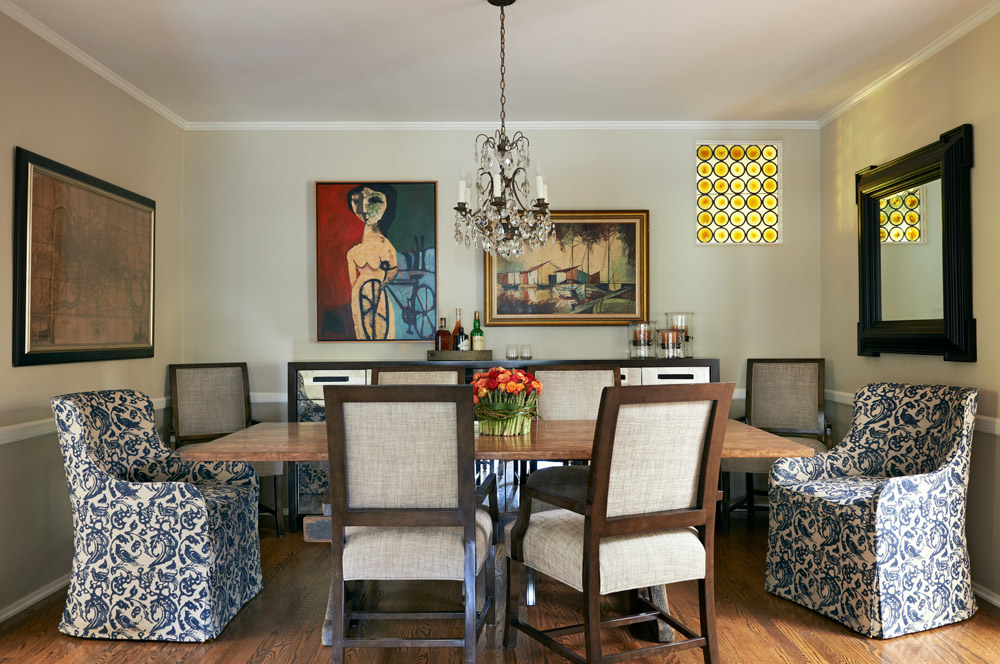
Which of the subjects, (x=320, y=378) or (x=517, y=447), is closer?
(x=517, y=447)

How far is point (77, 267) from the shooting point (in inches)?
139

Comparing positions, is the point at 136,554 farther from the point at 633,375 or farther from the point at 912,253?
the point at 912,253

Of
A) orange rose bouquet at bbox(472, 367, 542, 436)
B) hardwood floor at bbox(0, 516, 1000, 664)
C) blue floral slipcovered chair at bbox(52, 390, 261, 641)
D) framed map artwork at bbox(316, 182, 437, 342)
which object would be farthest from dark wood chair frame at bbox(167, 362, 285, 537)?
orange rose bouquet at bbox(472, 367, 542, 436)

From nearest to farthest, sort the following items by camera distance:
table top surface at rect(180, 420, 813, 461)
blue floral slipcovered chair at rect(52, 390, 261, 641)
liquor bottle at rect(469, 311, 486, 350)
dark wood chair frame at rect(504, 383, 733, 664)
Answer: dark wood chair frame at rect(504, 383, 733, 664) < table top surface at rect(180, 420, 813, 461) < blue floral slipcovered chair at rect(52, 390, 261, 641) < liquor bottle at rect(469, 311, 486, 350)

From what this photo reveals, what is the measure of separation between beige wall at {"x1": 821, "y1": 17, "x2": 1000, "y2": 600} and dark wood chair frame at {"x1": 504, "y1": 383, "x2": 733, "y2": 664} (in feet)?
5.39

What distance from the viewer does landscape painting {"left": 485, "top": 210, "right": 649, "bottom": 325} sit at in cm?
470

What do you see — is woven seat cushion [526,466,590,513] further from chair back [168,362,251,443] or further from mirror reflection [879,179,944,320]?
chair back [168,362,251,443]

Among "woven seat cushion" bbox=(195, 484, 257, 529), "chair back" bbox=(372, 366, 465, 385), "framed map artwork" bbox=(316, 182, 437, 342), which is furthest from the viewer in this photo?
"framed map artwork" bbox=(316, 182, 437, 342)

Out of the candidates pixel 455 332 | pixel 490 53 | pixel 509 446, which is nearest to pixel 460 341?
pixel 455 332

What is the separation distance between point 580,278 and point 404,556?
2.76m

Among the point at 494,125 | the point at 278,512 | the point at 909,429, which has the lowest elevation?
the point at 278,512

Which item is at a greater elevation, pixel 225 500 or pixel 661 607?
pixel 225 500

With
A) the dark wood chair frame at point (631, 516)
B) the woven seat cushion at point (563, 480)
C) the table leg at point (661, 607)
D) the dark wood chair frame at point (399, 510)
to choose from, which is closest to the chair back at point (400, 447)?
the dark wood chair frame at point (399, 510)

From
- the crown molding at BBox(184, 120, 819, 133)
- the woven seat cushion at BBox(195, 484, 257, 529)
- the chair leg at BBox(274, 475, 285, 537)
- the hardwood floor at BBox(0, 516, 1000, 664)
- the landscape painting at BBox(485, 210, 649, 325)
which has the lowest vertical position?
the hardwood floor at BBox(0, 516, 1000, 664)
